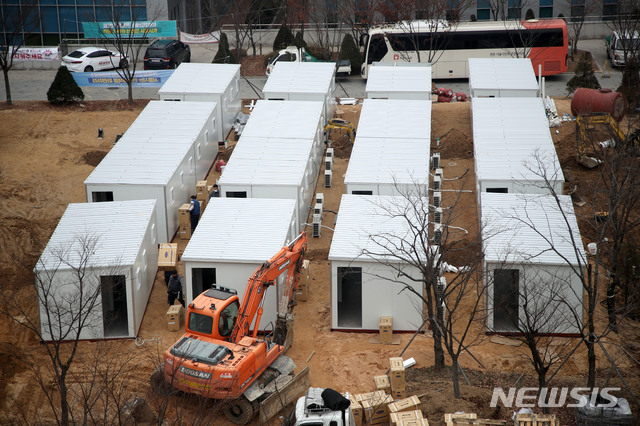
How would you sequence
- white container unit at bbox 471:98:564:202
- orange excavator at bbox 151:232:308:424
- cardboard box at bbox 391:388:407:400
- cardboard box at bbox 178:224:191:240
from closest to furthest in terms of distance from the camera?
orange excavator at bbox 151:232:308:424
cardboard box at bbox 391:388:407:400
white container unit at bbox 471:98:564:202
cardboard box at bbox 178:224:191:240

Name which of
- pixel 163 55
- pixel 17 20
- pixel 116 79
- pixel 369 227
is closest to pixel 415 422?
pixel 369 227

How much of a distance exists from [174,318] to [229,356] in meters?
5.11

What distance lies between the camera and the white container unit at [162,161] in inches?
1234

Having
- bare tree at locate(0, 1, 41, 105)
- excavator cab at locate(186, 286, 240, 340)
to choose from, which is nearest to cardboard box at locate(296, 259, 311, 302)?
excavator cab at locate(186, 286, 240, 340)

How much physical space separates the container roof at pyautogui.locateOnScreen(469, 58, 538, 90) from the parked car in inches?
707

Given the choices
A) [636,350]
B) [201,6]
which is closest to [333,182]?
[636,350]

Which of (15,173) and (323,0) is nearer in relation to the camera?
(15,173)

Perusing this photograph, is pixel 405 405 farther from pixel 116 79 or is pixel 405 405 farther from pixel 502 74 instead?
pixel 116 79

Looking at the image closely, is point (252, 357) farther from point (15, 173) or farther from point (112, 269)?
point (15, 173)

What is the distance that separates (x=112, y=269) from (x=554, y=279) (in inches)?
505

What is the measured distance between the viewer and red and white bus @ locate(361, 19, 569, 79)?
50.8 m

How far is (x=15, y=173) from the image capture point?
124 feet

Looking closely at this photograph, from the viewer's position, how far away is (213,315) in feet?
72.9

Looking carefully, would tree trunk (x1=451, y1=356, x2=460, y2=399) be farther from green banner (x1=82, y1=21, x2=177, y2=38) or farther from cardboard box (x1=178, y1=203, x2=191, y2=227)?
green banner (x1=82, y1=21, x2=177, y2=38)
